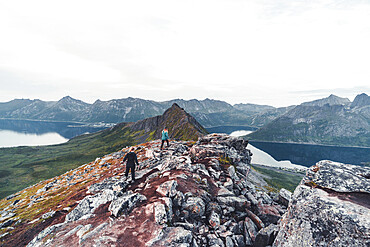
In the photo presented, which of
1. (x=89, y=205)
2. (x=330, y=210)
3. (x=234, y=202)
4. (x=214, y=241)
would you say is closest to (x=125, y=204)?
(x=89, y=205)

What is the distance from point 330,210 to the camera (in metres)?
10.3

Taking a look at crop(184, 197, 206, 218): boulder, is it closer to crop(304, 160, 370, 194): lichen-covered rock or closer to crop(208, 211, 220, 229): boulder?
crop(208, 211, 220, 229): boulder

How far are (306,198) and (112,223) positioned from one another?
1622cm

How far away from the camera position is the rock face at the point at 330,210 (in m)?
9.13

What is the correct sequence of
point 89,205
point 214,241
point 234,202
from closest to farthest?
1. point 214,241
2. point 234,202
3. point 89,205

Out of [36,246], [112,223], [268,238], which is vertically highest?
[112,223]

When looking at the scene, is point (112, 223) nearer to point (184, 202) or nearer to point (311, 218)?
point (184, 202)

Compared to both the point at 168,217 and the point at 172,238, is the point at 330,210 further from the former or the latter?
the point at 168,217

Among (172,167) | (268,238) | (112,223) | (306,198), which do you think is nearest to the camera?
(306,198)

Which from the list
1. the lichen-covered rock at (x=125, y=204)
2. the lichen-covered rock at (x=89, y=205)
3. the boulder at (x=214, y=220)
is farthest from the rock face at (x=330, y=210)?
the lichen-covered rock at (x=89, y=205)

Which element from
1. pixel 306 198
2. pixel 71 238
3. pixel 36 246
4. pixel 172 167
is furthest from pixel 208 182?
pixel 36 246

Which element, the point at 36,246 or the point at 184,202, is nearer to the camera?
the point at 36,246

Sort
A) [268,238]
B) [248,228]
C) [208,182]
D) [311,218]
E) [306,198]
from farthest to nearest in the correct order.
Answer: [208,182], [248,228], [268,238], [306,198], [311,218]

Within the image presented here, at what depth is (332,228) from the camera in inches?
383
